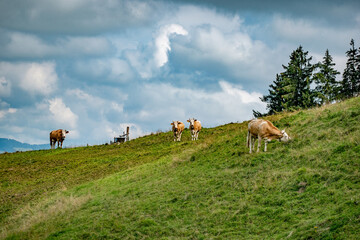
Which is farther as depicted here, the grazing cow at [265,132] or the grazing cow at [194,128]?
the grazing cow at [194,128]

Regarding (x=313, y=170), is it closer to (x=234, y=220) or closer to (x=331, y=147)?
(x=331, y=147)

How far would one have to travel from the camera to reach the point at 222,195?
15562 millimetres

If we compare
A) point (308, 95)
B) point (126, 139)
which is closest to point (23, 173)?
point (126, 139)

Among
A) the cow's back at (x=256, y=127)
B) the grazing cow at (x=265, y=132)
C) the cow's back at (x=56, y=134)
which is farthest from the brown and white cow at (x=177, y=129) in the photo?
the cow's back at (x=56, y=134)

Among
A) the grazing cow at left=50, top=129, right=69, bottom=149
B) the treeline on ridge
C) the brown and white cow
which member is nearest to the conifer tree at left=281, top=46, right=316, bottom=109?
the treeline on ridge

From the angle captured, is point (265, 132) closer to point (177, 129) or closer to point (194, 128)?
point (194, 128)

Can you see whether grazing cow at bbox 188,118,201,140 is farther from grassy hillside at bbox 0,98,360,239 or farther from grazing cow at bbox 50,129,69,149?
grazing cow at bbox 50,129,69,149

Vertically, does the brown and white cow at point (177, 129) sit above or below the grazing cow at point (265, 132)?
above

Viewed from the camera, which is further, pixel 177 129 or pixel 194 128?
pixel 177 129

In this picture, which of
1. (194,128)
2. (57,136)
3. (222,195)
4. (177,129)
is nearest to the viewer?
(222,195)

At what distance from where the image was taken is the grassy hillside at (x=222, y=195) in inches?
472

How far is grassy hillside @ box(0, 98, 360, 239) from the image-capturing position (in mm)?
11984

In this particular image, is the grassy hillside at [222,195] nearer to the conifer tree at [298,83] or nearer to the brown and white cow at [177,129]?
the brown and white cow at [177,129]

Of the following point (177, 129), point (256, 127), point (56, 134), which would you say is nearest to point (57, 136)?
point (56, 134)
